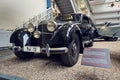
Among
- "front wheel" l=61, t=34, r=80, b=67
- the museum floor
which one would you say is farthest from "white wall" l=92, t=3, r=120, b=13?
"front wheel" l=61, t=34, r=80, b=67

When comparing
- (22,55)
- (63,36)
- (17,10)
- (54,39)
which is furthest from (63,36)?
(17,10)

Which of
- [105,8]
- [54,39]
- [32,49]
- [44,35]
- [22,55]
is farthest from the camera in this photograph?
[105,8]

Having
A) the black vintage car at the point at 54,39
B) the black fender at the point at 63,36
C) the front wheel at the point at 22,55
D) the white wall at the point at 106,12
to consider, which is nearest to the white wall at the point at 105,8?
the white wall at the point at 106,12

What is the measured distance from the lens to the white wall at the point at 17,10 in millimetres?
5145

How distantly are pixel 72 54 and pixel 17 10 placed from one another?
3812mm

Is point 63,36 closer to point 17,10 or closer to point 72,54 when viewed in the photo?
point 72,54

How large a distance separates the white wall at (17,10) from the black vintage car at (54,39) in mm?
2434

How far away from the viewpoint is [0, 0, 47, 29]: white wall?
5145 mm

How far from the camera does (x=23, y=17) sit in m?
5.88

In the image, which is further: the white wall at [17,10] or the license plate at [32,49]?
the white wall at [17,10]

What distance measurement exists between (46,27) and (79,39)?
64 centimetres

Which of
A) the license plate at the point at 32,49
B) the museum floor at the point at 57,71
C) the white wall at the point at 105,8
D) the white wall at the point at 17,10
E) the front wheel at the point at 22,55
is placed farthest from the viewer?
the white wall at the point at 17,10

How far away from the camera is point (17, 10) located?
5680 mm

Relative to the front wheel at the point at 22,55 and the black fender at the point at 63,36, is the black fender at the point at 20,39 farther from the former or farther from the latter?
the black fender at the point at 63,36
